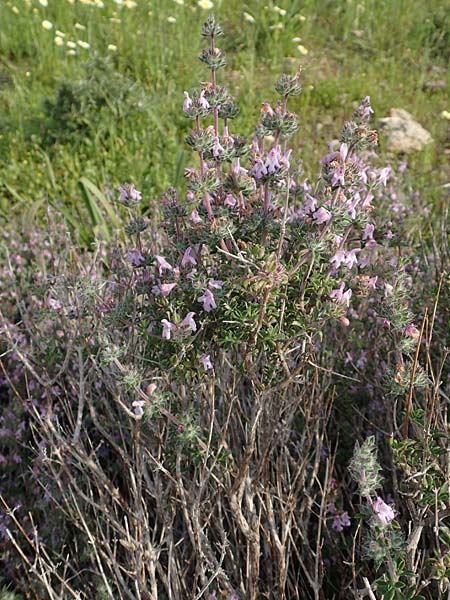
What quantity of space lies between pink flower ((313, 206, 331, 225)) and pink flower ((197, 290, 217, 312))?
0.24 meters

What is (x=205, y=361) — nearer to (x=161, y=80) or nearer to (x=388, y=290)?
(x=388, y=290)

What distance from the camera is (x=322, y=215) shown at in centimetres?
131

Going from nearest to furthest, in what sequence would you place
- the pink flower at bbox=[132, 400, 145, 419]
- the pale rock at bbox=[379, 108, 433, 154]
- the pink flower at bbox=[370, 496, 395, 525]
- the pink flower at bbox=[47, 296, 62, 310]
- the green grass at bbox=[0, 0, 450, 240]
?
1. the pink flower at bbox=[370, 496, 395, 525]
2. the pink flower at bbox=[132, 400, 145, 419]
3. the pink flower at bbox=[47, 296, 62, 310]
4. the green grass at bbox=[0, 0, 450, 240]
5. the pale rock at bbox=[379, 108, 433, 154]

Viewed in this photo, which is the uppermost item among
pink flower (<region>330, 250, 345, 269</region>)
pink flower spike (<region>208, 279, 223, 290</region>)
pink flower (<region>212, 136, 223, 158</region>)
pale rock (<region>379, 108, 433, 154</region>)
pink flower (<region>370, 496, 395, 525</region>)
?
pink flower (<region>212, 136, 223, 158</region>)

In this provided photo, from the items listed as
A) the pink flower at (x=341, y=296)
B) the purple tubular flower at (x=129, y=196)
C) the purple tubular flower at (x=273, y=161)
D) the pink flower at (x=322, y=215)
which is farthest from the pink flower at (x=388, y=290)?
the purple tubular flower at (x=129, y=196)

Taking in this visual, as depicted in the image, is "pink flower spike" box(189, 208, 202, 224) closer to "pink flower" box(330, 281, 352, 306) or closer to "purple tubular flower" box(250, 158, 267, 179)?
"purple tubular flower" box(250, 158, 267, 179)

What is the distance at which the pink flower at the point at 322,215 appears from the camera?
4.28ft

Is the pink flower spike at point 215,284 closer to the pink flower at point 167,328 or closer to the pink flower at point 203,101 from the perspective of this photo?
the pink flower at point 167,328

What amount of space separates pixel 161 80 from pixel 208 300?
3.60 m

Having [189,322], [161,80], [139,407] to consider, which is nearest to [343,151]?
[189,322]

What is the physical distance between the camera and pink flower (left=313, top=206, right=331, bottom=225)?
4.28 ft

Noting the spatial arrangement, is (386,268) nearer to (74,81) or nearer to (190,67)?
(74,81)

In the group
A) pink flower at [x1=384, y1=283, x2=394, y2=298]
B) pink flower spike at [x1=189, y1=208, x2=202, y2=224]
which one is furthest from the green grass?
pink flower at [x1=384, y1=283, x2=394, y2=298]

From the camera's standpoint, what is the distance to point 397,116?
461cm
